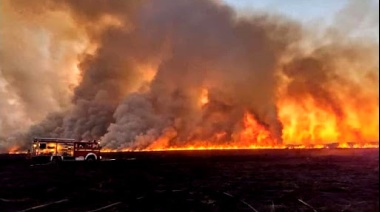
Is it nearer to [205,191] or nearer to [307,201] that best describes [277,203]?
[307,201]

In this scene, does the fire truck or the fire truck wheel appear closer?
the fire truck

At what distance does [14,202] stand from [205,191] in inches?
690

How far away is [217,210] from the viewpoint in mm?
27594

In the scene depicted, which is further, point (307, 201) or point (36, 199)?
point (307, 201)

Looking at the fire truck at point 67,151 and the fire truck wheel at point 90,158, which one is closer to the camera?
the fire truck at point 67,151

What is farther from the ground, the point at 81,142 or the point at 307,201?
the point at 81,142

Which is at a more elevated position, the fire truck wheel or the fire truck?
the fire truck

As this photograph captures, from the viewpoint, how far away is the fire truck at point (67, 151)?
51.4 metres

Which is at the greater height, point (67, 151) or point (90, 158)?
point (67, 151)

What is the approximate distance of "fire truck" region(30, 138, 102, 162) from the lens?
169 feet

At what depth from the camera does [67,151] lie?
6369 centimetres

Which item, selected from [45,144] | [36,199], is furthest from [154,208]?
[45,144]

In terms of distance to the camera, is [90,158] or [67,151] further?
[90,158]

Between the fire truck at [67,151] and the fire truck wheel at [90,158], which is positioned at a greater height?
the fire truck at [67,151]
